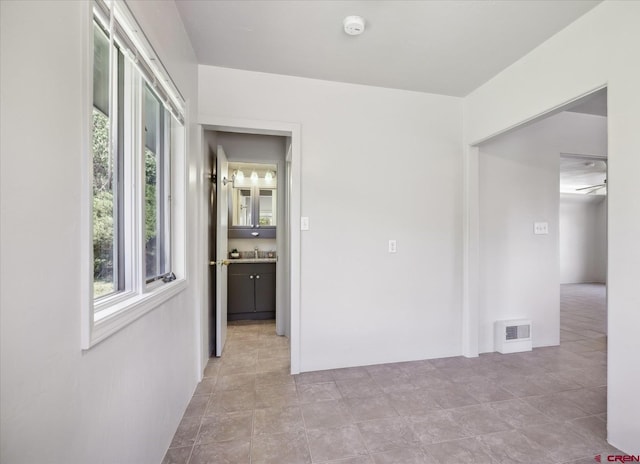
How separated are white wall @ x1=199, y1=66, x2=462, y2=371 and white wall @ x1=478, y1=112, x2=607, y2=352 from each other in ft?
1.20

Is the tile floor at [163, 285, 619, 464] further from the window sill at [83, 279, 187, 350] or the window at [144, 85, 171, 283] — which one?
the window at [144, 85, 171, 283]

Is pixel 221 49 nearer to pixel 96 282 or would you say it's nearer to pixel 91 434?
pixel 96 282

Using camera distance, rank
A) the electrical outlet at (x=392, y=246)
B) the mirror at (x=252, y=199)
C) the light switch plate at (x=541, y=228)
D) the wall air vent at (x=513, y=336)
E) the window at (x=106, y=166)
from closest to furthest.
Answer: the window at (x=106, y=166) < the electrical outlet at (x=392, y=246) < the wall air vent at (x=513, y=336) < the light switch plate at (x=541, y=228) < the mirror at (x=252, y=199)

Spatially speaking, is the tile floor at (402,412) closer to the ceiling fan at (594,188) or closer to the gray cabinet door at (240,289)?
the gray cabinet door at (240,289)

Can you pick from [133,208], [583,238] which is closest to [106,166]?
[133,208]

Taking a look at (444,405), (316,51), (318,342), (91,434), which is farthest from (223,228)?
(444,405)

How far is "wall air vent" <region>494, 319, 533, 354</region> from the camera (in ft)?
9.36

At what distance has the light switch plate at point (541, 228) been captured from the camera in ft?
9.86

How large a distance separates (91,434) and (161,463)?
2.65ft

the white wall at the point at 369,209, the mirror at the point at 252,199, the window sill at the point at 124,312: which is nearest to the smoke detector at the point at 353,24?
the white wall at the point at 369,209

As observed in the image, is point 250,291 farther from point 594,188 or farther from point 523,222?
point 594,188

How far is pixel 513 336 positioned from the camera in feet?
9.48

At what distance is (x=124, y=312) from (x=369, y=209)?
2.02 m

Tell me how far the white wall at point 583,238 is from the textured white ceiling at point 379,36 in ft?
23.6
